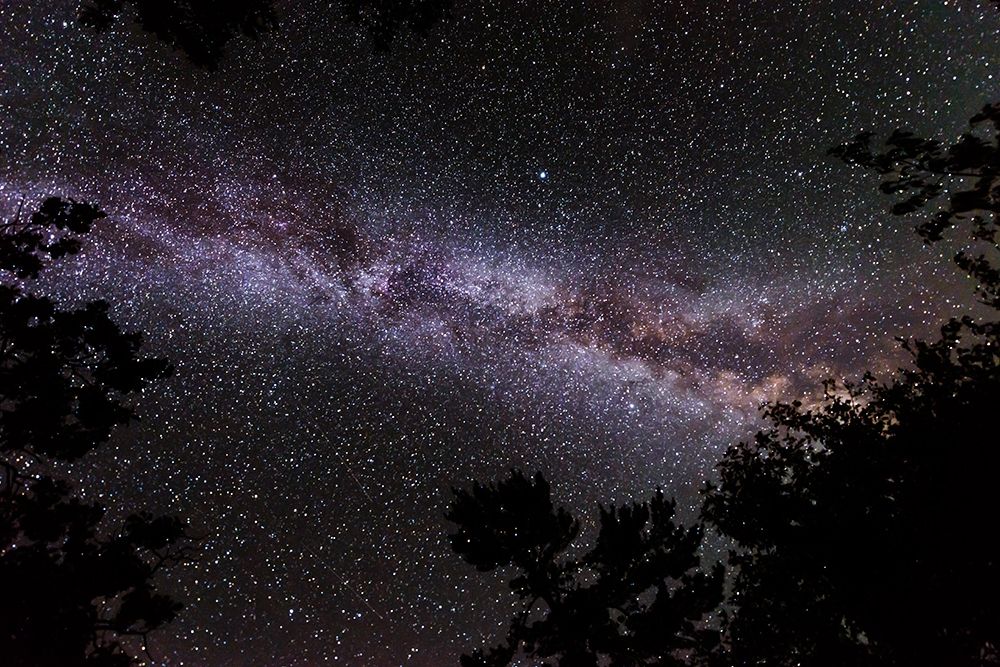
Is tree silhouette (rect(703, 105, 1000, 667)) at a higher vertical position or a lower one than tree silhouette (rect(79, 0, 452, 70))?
lower

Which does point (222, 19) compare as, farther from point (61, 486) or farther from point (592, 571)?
point (592, 571)

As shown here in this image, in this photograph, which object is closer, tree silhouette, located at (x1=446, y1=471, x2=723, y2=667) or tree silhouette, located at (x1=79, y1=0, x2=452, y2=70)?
tree silhouette, located at (x1=79, y1=0, x2=452, y2=70)

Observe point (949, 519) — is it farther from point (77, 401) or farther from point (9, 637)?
point (9, 637)

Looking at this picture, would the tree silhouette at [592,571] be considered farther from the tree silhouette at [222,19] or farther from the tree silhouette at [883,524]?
the tree silhouette at [222,19]

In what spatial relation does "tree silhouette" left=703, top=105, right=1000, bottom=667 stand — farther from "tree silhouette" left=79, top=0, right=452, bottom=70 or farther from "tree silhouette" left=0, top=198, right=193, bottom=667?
"tree silhouette" left=0, top=198, right=193, bottom=667

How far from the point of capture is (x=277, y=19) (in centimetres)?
705

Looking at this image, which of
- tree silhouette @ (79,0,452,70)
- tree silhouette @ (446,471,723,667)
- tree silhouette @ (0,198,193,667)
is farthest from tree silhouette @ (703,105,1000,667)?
tree silhouette @ (0,198,193,667)

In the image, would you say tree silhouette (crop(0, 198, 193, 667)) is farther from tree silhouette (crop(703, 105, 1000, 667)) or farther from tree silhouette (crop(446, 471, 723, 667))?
tree silhouette (crop(703, 105, 1000, 667))

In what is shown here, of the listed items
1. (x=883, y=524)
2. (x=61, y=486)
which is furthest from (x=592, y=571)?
(x=61, y=486)

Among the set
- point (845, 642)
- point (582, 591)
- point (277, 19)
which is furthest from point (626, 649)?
point (277, 19)

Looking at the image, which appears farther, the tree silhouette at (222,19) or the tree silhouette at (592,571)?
the tree silhouette at (592,571)

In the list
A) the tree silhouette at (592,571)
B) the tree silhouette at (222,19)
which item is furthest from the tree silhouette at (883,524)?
the tree silhouette at (222,19)

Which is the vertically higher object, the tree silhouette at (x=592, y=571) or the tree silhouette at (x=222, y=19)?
the tree silhouette at (x=222, y=19)

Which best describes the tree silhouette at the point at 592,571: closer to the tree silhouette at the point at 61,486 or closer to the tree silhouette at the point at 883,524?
the tree silhouette at the point at 883,524
